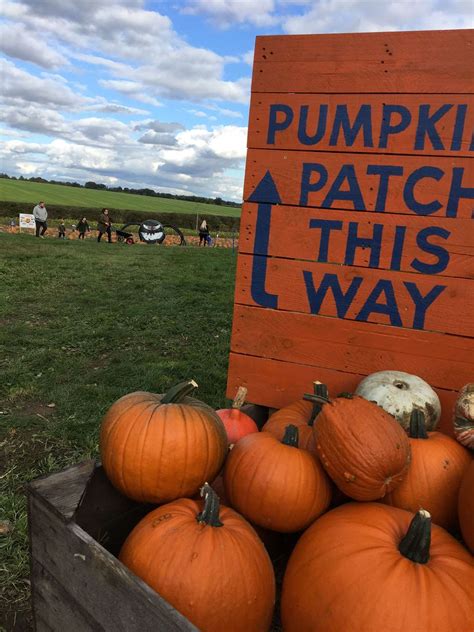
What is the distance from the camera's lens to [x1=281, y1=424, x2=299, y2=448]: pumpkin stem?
72.1 inches

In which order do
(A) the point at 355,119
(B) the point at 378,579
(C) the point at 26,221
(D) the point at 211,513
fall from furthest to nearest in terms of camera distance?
(C) the point at 26,221, (A) the point at 355,119, (D) the point at 211,513, (B) the point at 378,579

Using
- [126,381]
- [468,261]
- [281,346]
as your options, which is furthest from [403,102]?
[126,381]

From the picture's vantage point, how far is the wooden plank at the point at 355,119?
226 cm

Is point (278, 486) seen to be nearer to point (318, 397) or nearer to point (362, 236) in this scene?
point (318, 397)

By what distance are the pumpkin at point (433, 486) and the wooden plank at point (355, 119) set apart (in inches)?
55.3

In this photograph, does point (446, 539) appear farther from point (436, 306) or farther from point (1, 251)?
point (1, 251)

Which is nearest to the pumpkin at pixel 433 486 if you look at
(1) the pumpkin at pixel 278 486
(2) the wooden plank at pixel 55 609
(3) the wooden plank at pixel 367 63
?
(1) the pumpkin at pixel 278 486

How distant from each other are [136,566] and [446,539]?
0.95m

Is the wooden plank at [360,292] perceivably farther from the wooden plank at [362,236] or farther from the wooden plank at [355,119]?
the wooden plank at [355,119]

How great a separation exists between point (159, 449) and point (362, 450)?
69cm

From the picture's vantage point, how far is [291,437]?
6.02 feet

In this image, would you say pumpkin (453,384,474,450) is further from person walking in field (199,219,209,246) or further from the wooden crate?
person walking in field (199,219,209,246)

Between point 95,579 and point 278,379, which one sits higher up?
point 278,379

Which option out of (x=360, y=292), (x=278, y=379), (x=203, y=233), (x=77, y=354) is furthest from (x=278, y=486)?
(x=203, y=233)
